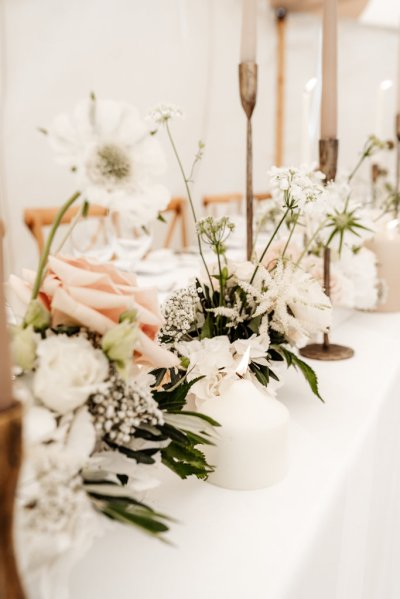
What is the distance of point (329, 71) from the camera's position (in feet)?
3.09

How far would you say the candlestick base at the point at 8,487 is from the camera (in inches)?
12.1

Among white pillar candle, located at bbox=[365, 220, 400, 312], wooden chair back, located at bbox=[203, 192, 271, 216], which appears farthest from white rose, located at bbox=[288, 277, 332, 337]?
wooden chair back, located at bbox=[203, 192, 271, 216]

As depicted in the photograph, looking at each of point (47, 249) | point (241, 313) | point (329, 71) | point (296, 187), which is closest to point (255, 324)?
point (241, 313)

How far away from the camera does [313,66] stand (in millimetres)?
4918

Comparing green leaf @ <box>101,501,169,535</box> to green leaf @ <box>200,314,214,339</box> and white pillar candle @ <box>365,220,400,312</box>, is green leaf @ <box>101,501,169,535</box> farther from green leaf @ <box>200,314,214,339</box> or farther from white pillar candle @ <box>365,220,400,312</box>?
white pillar candle @ <box>365,220,400,312</box>

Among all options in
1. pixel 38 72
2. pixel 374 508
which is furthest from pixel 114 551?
pixel 38 72

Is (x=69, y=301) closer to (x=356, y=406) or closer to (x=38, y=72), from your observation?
(x=356, y=406)

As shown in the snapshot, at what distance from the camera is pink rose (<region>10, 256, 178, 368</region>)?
1.42 feet

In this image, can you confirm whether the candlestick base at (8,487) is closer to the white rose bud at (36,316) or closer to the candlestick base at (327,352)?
the white rose bud at (36,316)

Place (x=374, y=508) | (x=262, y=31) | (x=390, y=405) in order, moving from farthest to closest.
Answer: (x=262, y=31) < (x=390, y=405) < (x=374, y=508)

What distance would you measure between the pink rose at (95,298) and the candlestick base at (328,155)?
0.60m

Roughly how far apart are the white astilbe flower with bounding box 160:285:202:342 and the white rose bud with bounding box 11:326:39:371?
10.6 inches

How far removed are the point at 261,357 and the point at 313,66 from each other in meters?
4.82

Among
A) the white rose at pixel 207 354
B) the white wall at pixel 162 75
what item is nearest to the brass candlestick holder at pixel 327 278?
the white rose at pixel 207 354
